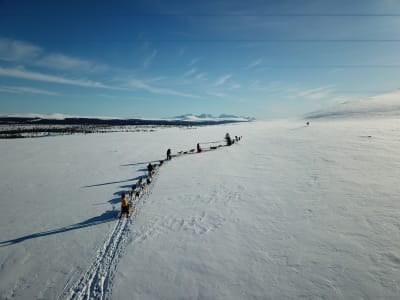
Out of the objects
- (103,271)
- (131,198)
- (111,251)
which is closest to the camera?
Result: (103,271)

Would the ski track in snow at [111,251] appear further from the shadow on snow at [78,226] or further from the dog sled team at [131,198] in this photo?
the shadow on snow at [78,226]

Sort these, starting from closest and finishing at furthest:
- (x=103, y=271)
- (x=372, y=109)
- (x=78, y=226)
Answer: (x=103, y=271) → (x=78, y=226) → (x=372, y=109)


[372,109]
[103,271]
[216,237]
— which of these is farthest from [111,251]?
[372,109]

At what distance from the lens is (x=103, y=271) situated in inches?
248

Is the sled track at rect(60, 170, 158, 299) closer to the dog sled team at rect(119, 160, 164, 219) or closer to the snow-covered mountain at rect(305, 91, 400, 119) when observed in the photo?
the dog sled team at rect(119, 160, 164, 219)

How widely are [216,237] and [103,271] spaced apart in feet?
11.6

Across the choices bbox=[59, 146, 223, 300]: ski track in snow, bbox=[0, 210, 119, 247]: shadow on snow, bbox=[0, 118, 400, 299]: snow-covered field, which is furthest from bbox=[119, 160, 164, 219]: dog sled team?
bbox=[0, 210, 119, 247]: shadow on snow

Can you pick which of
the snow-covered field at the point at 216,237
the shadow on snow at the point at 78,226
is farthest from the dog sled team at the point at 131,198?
the shadow on snow at the point at 78,226

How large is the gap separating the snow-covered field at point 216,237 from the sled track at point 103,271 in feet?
0.11

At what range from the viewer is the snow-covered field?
560 centimetres

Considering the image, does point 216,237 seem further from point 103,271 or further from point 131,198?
point 131,198

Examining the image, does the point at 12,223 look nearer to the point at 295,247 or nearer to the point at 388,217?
the point at 295,247

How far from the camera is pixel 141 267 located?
21.0 ft

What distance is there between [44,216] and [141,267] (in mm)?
6565
